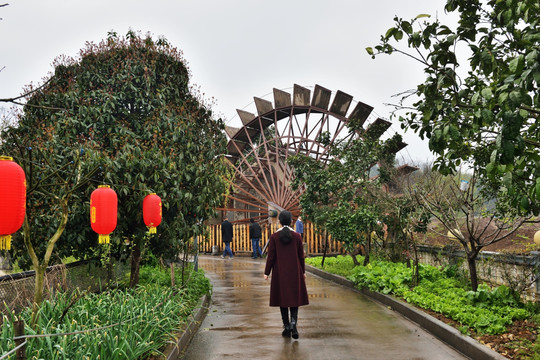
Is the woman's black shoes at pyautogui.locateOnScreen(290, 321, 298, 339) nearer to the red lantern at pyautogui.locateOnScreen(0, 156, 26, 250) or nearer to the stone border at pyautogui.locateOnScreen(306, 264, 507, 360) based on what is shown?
the stone border at pyautogui.locateOnScreen(306, 264, 507, 360)

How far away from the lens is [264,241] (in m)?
23.5

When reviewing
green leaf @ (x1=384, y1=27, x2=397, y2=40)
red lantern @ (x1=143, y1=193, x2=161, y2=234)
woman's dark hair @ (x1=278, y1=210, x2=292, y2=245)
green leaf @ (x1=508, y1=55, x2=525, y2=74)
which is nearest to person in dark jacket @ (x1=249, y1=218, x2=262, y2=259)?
red lantern @ (x1=143, y1=193, x2=161, y2=234)

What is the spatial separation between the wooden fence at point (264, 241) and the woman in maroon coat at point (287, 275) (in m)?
13.1

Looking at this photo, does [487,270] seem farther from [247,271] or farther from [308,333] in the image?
[247,271]

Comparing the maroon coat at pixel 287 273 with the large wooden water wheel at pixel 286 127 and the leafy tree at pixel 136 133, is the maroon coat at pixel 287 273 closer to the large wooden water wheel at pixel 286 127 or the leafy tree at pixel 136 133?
the leafy tree at pixel 136 133

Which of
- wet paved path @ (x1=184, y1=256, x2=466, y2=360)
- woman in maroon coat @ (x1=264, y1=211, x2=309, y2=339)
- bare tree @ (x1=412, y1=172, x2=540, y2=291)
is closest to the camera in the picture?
wet paved path @ (x1=184, y1=256, x2=466, y2=360)

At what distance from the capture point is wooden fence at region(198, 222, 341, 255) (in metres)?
20.9

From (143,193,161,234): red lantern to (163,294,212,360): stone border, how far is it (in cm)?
150

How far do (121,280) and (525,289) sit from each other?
6.76 meters

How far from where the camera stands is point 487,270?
29.3 feet

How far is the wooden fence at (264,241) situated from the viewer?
2086cm

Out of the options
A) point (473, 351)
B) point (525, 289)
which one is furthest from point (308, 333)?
point (525, 289)

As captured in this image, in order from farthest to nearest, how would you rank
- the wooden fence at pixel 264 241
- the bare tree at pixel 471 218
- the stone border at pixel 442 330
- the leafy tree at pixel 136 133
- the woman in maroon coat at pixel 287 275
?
the wooden fence at pixel 264 241 → the leafy tree at pixel 136 133 → the bare tree at pixel 471 218 → the woman in maroon coat at pixel 287 275 → the stone border at pixel 442 330

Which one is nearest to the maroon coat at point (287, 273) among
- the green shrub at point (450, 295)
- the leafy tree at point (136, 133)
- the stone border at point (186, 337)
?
the stone border at point (186, 337)
